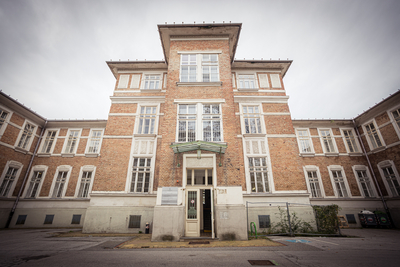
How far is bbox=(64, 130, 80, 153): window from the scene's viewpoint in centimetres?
1812

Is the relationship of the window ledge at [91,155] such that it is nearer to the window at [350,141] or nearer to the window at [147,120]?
the window at [147,120]

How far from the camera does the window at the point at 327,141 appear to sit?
18073 mm

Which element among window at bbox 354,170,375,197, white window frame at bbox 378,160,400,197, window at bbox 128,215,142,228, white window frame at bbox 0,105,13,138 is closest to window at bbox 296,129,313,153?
window at bbox 354,170,375,197

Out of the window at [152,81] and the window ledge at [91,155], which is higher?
the window at [152,81]

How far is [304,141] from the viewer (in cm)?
1825

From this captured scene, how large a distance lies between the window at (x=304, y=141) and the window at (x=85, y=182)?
2072cm

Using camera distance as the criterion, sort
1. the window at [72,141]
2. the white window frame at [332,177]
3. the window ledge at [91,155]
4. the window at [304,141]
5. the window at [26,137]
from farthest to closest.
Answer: the window at [72,141], the window at [304,141], the window ledge at [91,155], the window at [26,137], the white window frame at [332,177]

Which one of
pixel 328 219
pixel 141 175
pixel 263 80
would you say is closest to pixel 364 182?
pixel 328 219

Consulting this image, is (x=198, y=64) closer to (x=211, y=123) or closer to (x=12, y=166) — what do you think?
(x=211, y=123)

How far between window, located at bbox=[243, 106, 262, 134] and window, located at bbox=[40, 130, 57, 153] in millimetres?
19367

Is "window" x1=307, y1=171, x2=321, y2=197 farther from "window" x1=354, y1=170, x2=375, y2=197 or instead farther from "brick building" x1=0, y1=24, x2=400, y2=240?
"window" x1=354, y1=170, x2=375, y2=197

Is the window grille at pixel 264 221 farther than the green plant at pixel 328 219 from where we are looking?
Yes

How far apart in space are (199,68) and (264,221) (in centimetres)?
1192

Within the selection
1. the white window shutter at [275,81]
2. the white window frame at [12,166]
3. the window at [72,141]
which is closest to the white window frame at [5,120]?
the white window frame at [12,166]
